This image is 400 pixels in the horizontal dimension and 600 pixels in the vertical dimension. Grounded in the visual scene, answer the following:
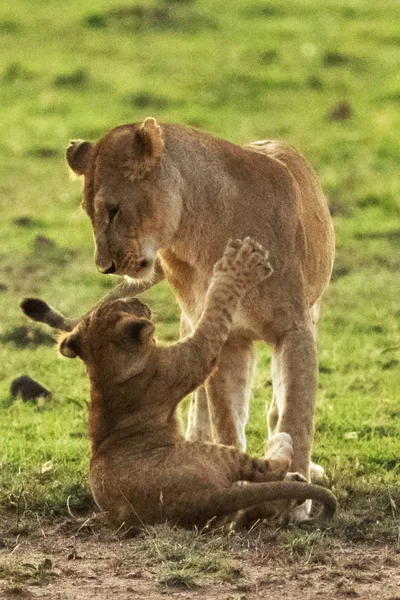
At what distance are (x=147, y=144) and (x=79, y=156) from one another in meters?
0.36

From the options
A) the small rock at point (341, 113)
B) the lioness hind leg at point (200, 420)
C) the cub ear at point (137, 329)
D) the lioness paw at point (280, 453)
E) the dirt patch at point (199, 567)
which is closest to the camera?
the dirt patch at point (199, 567)

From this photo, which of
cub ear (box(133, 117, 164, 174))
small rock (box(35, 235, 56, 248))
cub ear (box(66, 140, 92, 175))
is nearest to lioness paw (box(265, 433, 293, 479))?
cub ear (box(133, 117, 164, 174))

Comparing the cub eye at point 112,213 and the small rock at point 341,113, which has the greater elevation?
the small rock at point 341,113

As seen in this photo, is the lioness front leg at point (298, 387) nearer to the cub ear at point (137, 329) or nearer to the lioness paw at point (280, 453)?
the lioness paw at point (280, 453)

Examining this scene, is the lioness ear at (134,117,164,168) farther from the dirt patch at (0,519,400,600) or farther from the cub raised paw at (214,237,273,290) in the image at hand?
the dirt patch at (0,519,400,600)

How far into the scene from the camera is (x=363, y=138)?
45.5 ft

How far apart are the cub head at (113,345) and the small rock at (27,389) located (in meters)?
2.21

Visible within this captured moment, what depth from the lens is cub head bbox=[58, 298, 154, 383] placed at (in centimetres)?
513

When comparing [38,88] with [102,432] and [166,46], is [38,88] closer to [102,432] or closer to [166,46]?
[166,46]

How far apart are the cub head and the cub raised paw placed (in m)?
0.44

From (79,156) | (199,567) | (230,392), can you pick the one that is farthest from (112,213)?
(199,567)

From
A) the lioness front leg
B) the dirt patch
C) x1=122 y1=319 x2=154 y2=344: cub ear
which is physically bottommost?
the dirt patch

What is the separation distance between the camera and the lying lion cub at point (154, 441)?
4.99 m

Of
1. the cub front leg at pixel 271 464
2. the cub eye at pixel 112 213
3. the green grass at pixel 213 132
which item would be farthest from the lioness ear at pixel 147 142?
the green grass at pixel 213 132
